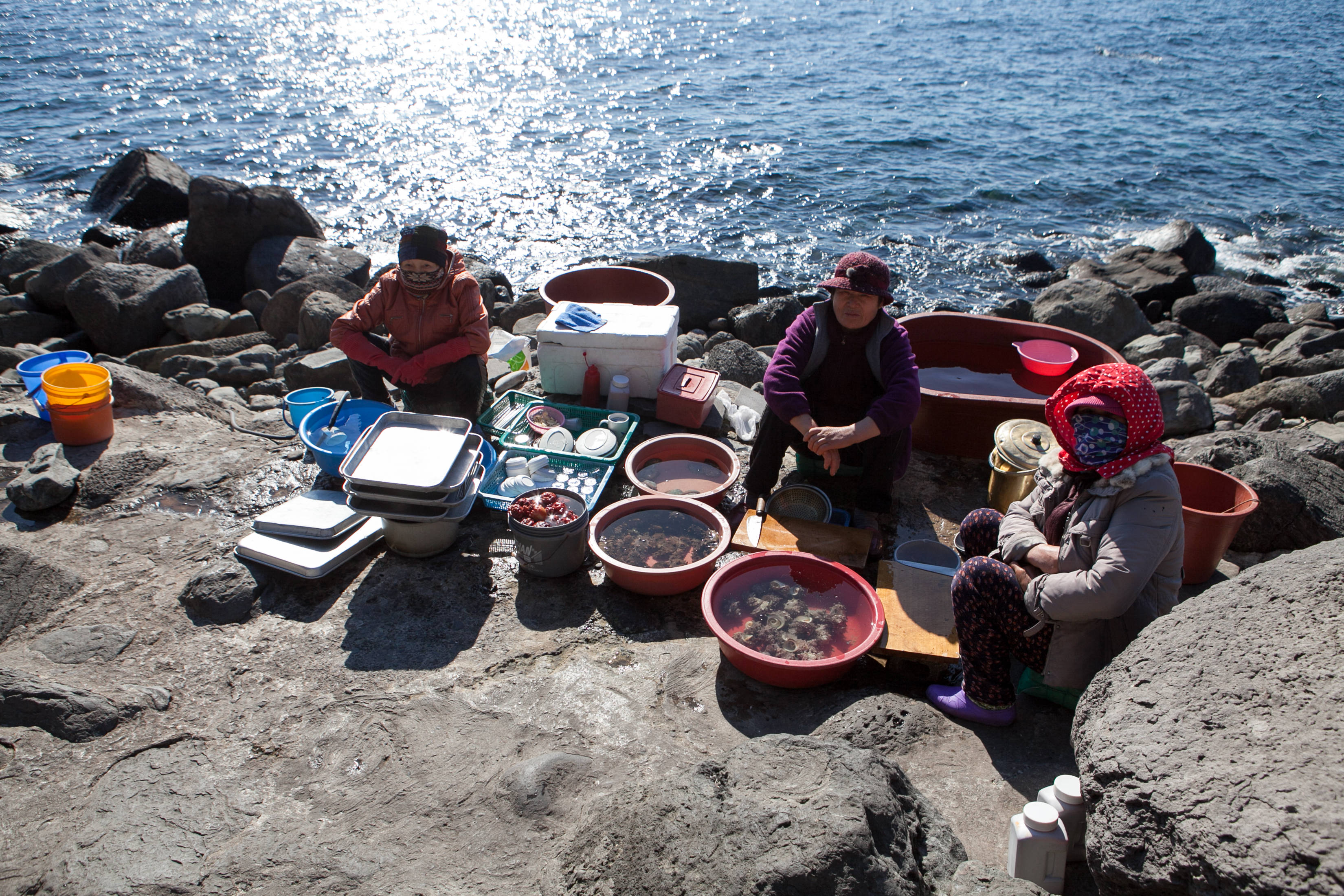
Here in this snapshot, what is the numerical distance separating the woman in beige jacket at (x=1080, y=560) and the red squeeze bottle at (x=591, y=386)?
3246mm

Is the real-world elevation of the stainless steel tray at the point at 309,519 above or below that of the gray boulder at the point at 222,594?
above

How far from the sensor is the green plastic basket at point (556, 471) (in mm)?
4742

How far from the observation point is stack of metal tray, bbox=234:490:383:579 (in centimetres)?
414

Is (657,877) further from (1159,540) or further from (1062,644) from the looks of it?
(1159,540)

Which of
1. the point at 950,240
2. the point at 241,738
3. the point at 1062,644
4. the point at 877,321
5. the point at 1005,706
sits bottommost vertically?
the point at 950,240

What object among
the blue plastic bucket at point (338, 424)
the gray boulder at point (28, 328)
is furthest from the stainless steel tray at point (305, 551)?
the gray boulder at point (28, 328)

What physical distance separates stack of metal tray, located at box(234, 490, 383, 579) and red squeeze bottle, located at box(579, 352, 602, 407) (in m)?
1.92

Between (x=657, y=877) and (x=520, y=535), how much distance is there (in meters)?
2.23

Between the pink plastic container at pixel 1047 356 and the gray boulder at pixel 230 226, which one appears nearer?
the pink plastic container at pixel 1047 356

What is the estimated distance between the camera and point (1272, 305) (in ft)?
37.3

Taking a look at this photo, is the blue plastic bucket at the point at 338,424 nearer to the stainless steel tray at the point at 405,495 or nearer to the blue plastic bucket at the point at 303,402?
the blue plastic bucket at the point at 303,402

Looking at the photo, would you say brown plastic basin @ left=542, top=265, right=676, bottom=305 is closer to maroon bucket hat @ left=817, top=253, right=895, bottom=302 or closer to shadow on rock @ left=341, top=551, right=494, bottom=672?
maroon bucket hat @ left=817, top=253, right=895, bottom=302

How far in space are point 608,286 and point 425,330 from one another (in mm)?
2215

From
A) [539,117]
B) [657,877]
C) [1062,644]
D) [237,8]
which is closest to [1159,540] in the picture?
[1062,644]
